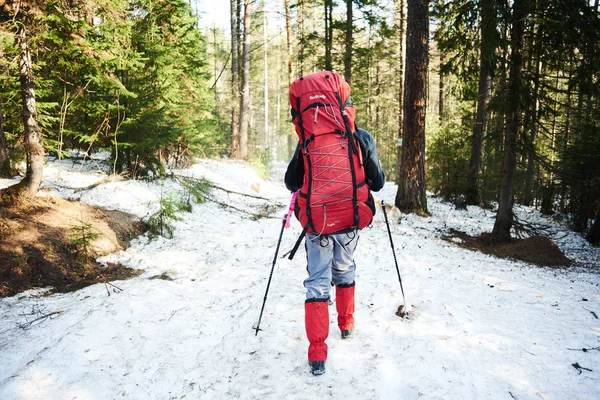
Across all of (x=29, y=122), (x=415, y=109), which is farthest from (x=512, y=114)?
(x=29, y=122)

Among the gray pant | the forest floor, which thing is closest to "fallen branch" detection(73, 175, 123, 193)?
the forest floor

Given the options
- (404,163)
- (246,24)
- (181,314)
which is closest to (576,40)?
(404,163)

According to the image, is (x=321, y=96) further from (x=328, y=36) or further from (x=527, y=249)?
(x=328, y=36)

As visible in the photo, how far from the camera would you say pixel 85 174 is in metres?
9.11

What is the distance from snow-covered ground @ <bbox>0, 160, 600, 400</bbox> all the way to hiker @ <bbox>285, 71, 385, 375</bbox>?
0.57 metres

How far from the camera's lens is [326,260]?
3023 mm

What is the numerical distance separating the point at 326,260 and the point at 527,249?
621 centimetres

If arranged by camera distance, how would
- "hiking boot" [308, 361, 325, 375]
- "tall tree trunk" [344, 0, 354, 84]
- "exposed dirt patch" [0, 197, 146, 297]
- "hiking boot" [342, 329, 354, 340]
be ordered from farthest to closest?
1. "tall tree trunk" [344, 0, 354, 84]
2. "exposed dirt patch" [0, 197, 146, 297]
3. "hiking boot" [342, 329, 354, 340]
4. "hiking boot" [308, 361, 325, 375]

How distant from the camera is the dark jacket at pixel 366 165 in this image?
3.12m

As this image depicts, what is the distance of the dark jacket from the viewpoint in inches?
123

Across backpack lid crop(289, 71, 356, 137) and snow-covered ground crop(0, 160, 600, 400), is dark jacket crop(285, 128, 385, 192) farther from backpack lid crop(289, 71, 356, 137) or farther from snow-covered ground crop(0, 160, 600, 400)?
snow-covered ground crop(0, 160, 600, 400)

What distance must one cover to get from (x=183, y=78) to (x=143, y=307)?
10.4m

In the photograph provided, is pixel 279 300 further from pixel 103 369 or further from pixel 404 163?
pixel 404 163

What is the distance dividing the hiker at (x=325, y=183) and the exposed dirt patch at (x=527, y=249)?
213 inches
